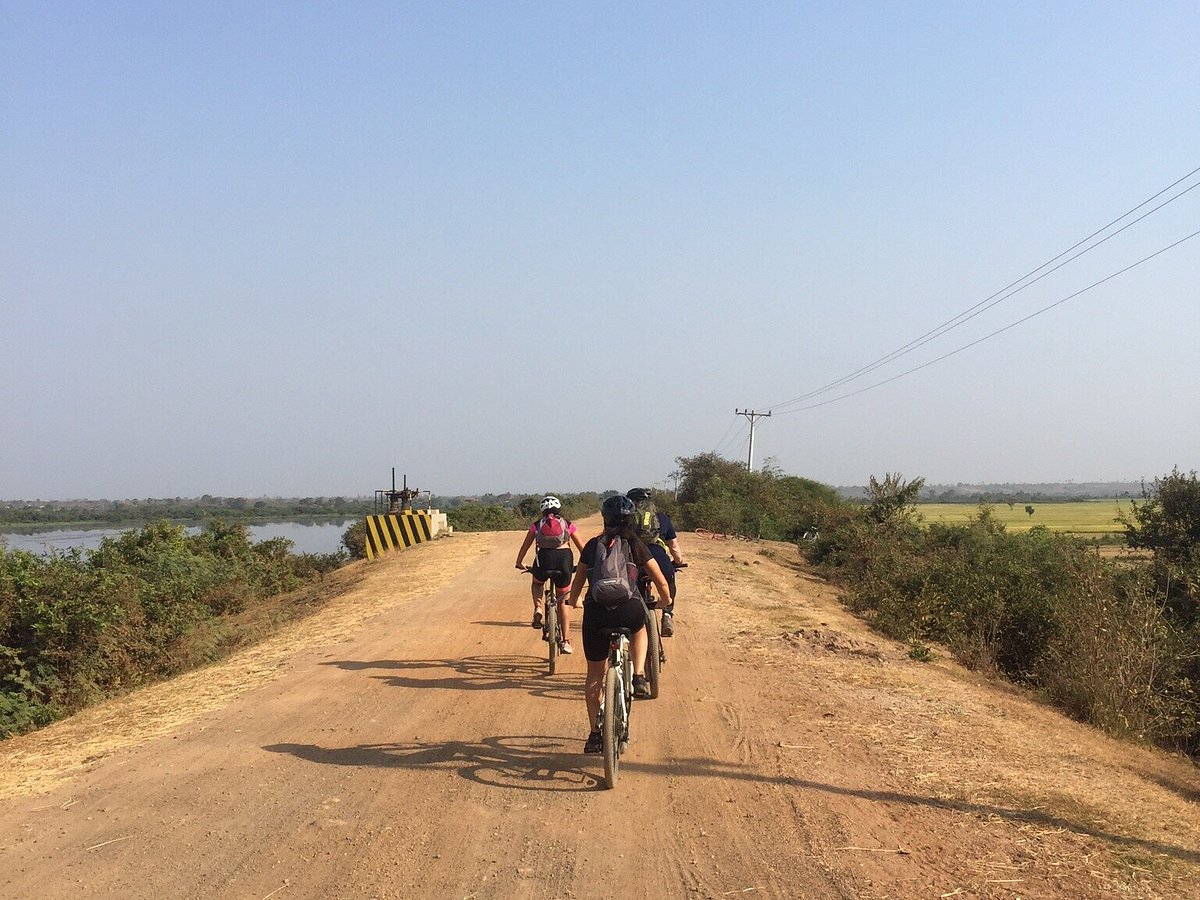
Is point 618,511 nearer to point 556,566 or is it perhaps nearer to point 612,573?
point 612,573

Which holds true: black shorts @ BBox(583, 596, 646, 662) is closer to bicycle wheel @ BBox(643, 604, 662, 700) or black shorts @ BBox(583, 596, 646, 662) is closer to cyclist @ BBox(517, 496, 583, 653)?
bicycle wheel @ BBox(643, 604, 662, 700)

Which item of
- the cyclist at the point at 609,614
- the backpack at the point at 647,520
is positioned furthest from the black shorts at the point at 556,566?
the cyclist at the point at 609,614

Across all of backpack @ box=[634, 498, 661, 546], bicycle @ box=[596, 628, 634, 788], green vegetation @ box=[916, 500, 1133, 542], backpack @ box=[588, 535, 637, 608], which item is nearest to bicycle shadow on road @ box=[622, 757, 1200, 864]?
bicycle @ box=[596, 628, 634, 788]

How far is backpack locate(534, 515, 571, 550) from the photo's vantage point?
10.1 meters

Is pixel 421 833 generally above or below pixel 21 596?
below

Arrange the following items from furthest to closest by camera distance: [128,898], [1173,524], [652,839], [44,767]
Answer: [1173,524]
[44,767]
[652,839]
[128,898]

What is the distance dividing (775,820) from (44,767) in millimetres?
5622

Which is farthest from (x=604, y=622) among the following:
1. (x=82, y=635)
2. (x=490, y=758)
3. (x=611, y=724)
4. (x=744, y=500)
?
(x=744, y=500)

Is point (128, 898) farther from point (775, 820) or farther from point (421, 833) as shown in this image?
point (775, 820)

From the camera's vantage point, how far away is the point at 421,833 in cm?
551

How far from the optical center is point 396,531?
2944 cm

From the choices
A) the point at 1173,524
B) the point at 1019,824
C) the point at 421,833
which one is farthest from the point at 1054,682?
the point at 1173,524

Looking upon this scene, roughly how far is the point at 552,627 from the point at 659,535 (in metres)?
1.73

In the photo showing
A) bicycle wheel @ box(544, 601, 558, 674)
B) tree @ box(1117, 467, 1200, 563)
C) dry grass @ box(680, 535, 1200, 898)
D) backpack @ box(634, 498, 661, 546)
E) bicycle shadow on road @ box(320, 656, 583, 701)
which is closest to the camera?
dry grass @ box(680, 535, 1200, 898)
